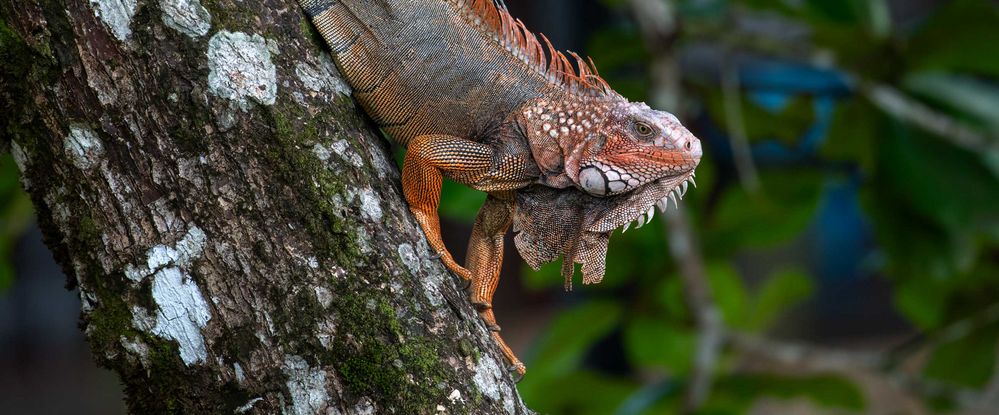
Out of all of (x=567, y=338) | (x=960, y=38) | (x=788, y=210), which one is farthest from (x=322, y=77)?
(x=960, y=38)

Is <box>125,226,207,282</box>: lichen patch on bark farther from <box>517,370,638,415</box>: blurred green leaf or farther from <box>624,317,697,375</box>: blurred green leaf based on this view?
<box>624,317,697,375</box>: blurred green leaf

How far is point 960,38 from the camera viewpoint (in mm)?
5859

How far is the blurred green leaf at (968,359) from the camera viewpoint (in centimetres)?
662

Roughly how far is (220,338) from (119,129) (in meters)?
0.66

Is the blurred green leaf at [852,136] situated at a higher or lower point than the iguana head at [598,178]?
higher

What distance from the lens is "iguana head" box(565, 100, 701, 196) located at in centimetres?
320

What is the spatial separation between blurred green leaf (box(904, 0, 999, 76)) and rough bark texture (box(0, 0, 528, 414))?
459 cm

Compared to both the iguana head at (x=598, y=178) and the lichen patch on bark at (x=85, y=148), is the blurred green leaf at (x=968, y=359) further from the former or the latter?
the lichen patch on bark at (x=85, y=148)

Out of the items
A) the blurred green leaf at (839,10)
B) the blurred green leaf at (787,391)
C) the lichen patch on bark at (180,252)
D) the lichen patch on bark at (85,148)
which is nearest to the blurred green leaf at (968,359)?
the blurred green leaf at (787,391)

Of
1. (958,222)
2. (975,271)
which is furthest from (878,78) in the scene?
(975,271)

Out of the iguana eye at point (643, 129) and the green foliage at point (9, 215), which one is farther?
the green foliage at point (9, 215)

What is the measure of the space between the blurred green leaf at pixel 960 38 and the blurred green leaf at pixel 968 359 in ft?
6.52

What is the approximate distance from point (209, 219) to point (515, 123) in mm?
1184

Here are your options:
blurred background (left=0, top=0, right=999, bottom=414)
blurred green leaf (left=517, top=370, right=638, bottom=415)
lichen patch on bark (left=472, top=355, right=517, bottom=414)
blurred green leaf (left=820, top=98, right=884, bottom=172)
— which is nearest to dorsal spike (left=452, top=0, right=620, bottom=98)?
lichen patch on bark (left=472, top=355, right=517, bottom=414)
